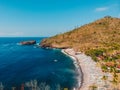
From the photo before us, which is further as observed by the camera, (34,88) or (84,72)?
(84,72)

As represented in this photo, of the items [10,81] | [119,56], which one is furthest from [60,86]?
[119,56]

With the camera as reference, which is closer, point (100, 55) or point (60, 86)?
point (60, 86)

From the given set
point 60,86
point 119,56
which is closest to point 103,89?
point 60,86

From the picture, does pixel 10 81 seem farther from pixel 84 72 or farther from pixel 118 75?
pixel 118 75

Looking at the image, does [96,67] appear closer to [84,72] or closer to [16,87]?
[84,72]

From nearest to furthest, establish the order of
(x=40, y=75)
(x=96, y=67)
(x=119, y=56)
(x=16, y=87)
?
1. (x=16, y=87)
2. (x=40, y=75)
3. (x=96, y=67)
4. (x=119, y=56)

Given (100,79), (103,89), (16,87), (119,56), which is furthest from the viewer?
(119,56)

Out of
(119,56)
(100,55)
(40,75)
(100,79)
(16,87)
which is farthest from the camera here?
(100,55)

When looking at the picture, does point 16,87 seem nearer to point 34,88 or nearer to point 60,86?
point 34,88

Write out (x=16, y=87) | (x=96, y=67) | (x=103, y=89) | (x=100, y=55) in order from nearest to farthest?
(x=103, y=89) < (x=16, y=87) < (x=96, y=67) < (x=100, y=55)
